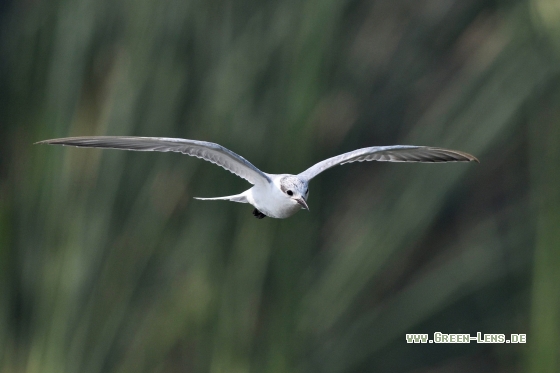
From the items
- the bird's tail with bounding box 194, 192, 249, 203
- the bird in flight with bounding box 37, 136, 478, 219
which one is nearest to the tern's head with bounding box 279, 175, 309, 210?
the bird in flight with bounding box 37, 136, 478, 219

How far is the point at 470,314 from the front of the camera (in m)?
1.92

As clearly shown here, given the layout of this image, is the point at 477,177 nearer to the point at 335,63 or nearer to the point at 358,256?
the point at 335,63

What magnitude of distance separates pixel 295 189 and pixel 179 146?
220 mm

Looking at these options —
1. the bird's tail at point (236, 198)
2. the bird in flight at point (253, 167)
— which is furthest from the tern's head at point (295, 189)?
the bird's tail at point (236, 198)

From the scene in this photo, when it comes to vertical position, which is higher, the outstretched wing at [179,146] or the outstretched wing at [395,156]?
the outstretched wing at [395,156]

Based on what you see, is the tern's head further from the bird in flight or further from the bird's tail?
the bird's tail

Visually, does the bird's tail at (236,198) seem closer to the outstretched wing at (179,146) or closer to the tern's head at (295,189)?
the outstretched wing at (179,146)

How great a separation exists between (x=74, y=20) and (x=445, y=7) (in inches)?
34.7

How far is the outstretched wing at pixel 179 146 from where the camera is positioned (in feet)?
3.82

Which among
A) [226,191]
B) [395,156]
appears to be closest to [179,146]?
[226,191]

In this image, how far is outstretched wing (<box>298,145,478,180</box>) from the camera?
54.5 inches

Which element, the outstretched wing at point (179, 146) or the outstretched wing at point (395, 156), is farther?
the outstretched wing at point (395, 156)

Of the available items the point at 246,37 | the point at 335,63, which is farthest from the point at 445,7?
the point at 246,37

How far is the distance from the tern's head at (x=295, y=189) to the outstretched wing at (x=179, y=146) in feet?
0.11
